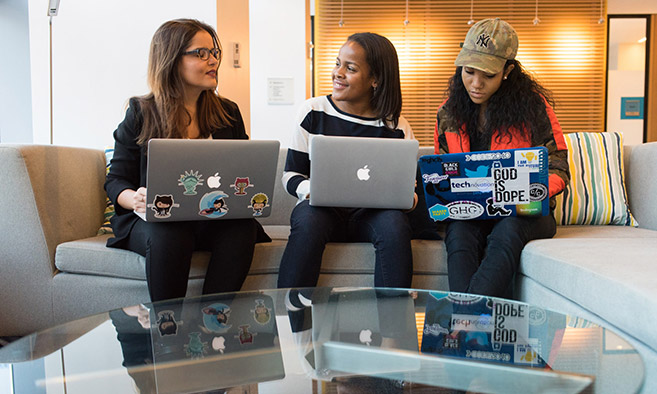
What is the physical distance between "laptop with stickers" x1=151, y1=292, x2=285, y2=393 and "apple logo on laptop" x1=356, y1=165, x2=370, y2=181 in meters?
0.53

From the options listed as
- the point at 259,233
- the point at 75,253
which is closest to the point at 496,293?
the point at 259,233

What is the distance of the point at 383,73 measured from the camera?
73.7 inches

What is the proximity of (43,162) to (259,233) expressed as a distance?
27.8 inches

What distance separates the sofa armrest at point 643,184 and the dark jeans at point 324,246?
3.34 ft

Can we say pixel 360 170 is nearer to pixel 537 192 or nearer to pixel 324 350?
pixel 537 192

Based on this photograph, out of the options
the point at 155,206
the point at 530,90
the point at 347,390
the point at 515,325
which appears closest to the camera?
the point at 347,390

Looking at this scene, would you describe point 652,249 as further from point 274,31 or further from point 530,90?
point 274,31

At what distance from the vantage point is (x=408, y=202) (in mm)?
1570

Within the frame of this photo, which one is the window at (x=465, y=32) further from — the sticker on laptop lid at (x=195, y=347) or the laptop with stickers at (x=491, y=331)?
the sticker on laptop lid at (x=195, y=347)

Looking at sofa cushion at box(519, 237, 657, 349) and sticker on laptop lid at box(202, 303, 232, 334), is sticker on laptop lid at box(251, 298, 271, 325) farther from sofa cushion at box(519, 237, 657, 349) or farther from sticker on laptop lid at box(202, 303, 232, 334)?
sofa cushion at box(519, 237, 657, 349)

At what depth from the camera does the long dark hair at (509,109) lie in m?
1.78

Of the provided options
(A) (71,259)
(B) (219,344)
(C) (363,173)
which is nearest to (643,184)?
(C) (363,173)

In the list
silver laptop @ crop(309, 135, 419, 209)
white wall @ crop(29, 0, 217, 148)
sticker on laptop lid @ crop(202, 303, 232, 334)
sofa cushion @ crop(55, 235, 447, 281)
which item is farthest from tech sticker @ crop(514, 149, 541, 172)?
white wall @ crop(29, 0, 217, 148)

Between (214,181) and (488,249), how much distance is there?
0.78 meters
